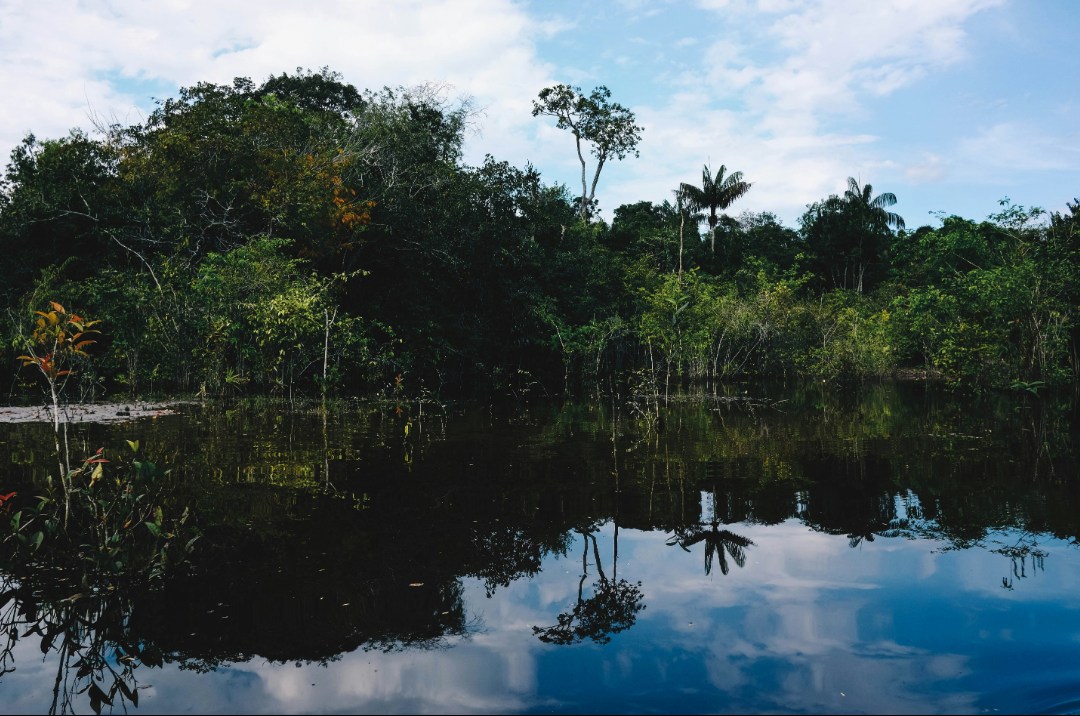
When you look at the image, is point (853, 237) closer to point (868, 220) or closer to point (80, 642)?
point (868, 220)

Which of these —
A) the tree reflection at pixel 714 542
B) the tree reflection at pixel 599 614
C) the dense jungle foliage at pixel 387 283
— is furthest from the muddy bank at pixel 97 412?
the tree reflection at pixel 599 614

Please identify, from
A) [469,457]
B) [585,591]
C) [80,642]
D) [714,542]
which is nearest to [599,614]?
[585,591]

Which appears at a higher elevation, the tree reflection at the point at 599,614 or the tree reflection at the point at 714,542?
the tree reflection at the point at 714,542

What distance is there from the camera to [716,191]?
36719mm

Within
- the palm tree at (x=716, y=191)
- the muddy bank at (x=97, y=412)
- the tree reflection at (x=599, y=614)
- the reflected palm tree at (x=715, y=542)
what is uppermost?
the palm tree at (x=716, y=191)

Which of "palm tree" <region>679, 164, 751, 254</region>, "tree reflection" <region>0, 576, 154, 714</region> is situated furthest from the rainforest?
"palm tree" <region>679, 164, 751, 254</region>

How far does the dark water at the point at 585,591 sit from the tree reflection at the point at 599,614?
0.06 ft

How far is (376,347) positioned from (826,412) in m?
10.7

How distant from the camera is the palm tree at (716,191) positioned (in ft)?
120

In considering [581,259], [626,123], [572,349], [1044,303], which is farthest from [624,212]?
[1044,303]

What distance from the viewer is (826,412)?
14.0 m

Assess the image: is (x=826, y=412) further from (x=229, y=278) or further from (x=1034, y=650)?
(x=229, y=278)

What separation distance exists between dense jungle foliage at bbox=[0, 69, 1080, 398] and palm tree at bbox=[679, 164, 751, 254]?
30.8 feet

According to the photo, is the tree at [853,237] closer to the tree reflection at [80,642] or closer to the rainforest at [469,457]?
the rainforest at [469,457]
